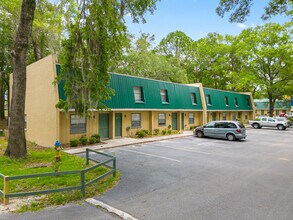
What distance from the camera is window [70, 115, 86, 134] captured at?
14312 millimetres

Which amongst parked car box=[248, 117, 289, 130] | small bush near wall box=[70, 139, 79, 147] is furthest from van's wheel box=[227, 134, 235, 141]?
parked car box=[248, 117, 289, 130]

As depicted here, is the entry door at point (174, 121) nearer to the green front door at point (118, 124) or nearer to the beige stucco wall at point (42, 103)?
the green front door at point (118, 124)

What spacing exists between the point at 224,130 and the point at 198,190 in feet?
40.1

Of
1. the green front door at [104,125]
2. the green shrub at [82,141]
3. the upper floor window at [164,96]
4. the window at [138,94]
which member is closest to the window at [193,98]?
the upper floor window at [164,96]

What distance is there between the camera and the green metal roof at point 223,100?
27.1 metres

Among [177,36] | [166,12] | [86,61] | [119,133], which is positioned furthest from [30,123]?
[177,36]

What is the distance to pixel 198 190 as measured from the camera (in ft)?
20.8

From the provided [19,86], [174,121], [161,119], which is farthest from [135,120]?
[19,86]

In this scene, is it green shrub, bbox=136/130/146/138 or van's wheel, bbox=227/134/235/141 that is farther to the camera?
green shrub, bbox=136/130/146/138

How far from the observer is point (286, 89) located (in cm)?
3306

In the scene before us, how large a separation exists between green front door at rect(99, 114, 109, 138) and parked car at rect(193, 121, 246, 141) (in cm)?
857

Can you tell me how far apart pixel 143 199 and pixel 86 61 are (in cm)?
695

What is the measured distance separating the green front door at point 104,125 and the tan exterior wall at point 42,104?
12.6ft

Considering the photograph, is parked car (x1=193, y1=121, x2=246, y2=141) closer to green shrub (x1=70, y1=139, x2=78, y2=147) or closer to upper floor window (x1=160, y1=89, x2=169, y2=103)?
upper floor window (x1=160, y1=89, x2=169, y2=103)
